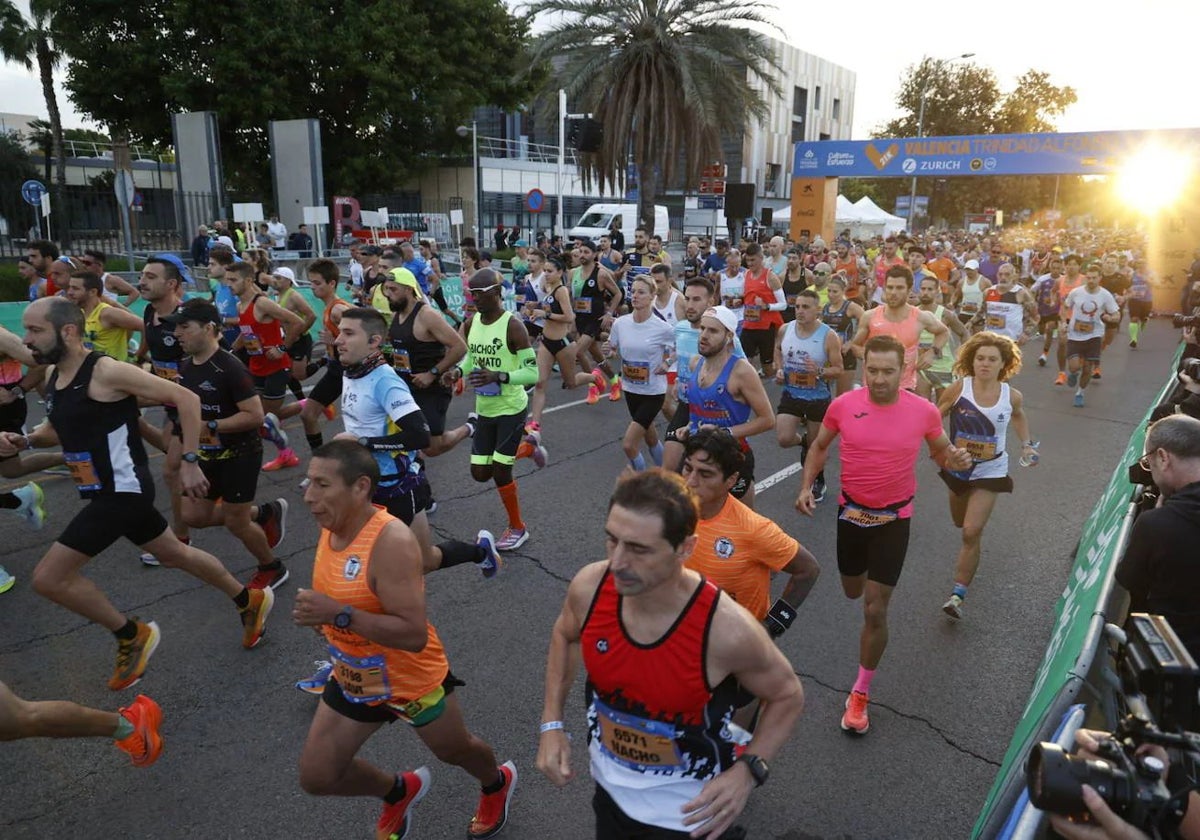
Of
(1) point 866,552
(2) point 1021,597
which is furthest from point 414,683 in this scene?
(2) point 1021,597

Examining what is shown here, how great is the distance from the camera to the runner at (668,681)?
2.18 meters

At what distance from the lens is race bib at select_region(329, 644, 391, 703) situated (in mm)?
2941

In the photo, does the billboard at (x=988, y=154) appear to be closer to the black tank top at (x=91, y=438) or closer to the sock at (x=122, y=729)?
the black tank top at (x=91, y=438)

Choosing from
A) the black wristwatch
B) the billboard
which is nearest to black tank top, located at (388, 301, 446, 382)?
the black wristwatch

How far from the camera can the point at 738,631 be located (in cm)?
222

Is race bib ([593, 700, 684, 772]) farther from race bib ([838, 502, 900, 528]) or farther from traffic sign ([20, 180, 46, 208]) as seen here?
traffic sign ([20, 180, 46, 208])

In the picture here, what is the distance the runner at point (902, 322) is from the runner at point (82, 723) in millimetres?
6162

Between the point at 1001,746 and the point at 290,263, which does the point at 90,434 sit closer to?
the point at 1001,746

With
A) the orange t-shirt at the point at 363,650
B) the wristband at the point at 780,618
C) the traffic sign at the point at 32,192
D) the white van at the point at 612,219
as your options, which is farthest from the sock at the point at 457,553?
the white van at the point at 612,219

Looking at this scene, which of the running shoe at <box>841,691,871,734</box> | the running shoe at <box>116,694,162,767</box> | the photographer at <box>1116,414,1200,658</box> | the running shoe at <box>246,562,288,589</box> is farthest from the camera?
the running shoe at <box>246,562,288,589</box>

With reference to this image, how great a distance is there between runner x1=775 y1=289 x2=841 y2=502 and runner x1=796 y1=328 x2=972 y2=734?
2.64m

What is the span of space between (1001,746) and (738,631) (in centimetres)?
265

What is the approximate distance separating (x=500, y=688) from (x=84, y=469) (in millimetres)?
2524

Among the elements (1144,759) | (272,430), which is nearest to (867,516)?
(1144,759)
